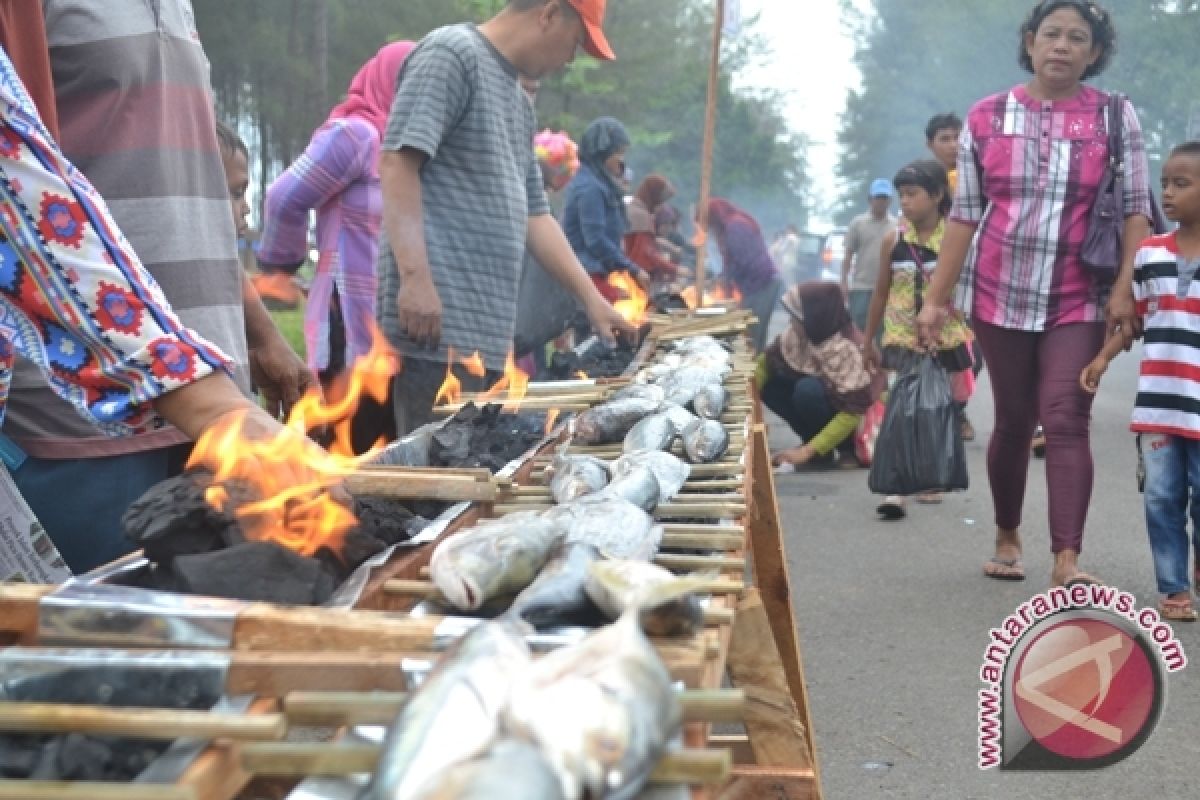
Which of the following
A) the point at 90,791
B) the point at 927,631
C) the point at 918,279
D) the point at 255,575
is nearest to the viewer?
the point at 90,791

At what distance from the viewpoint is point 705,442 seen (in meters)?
3.40

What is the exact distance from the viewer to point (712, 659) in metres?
1.68

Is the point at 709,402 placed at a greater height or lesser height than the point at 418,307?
lesser

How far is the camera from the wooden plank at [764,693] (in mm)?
2256

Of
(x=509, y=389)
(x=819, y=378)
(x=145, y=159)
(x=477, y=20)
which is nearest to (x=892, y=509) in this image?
(x=819, y=378)

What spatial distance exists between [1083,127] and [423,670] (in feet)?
15.3

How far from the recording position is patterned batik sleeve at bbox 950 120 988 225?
5.58 metres

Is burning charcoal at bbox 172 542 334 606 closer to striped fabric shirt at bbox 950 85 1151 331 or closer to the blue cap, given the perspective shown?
striped fabric shirt at bbox 950 85 1151 331

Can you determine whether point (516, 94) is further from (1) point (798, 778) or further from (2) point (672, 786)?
(2) point (672, 786)

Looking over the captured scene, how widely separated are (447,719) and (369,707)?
0.58 ft

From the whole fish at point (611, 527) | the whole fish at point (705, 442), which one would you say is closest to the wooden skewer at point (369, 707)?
the whole fish at point (611, 527)

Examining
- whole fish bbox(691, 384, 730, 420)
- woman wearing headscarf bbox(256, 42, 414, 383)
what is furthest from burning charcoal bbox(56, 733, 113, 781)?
woman wearing headscarf bbox(256, 42, 414, 383)

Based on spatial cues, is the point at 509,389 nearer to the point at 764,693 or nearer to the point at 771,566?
the point at 771,566

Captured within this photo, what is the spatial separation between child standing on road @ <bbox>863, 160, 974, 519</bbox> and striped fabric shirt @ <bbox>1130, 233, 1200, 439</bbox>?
2447mm
